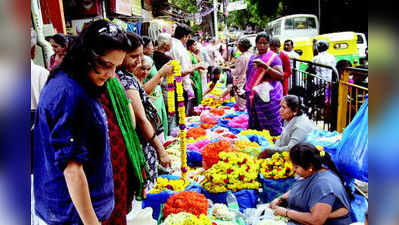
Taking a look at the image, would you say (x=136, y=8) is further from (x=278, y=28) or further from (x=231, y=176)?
(x=278, y=28)

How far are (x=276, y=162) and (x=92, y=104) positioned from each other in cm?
248

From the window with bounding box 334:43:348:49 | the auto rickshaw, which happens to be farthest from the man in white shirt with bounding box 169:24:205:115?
the window with bounding box 334:43:348:49

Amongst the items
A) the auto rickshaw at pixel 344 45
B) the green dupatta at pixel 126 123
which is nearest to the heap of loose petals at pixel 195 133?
the green dupatta at pixel 126 123

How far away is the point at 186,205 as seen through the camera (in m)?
2.48

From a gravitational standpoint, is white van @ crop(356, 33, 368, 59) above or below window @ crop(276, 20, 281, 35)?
below

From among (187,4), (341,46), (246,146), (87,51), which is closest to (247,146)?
(246,146)

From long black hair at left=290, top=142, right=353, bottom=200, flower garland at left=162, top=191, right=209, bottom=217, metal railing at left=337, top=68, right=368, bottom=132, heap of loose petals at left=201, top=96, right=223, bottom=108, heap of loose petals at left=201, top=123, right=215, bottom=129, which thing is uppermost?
metal railing at left=337, top=68, right=368, bottom=132

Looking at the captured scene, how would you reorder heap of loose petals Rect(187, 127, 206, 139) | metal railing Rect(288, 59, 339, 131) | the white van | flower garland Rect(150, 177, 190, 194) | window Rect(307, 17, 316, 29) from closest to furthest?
1. flower garland Rect(150, 177, 190, 194)
2. metal railing Rect(288, 59, 339, 131)
3. heap of loose petals Rect(187, 127, 206, 139)
4. the white van
5. window Rect(307, 17, 316, 29)

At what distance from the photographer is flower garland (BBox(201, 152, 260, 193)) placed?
10.1 ft

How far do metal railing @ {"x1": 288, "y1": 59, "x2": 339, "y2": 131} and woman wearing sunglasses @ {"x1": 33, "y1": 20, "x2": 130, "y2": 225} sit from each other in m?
3.75

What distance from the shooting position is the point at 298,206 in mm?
2793

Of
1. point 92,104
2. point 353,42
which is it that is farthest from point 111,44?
point 353,42

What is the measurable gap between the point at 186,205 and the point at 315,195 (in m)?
1.09

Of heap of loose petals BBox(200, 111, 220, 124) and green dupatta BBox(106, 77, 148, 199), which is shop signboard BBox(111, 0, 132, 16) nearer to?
heap of loose petals BBox(200, 111, 220, 124)
